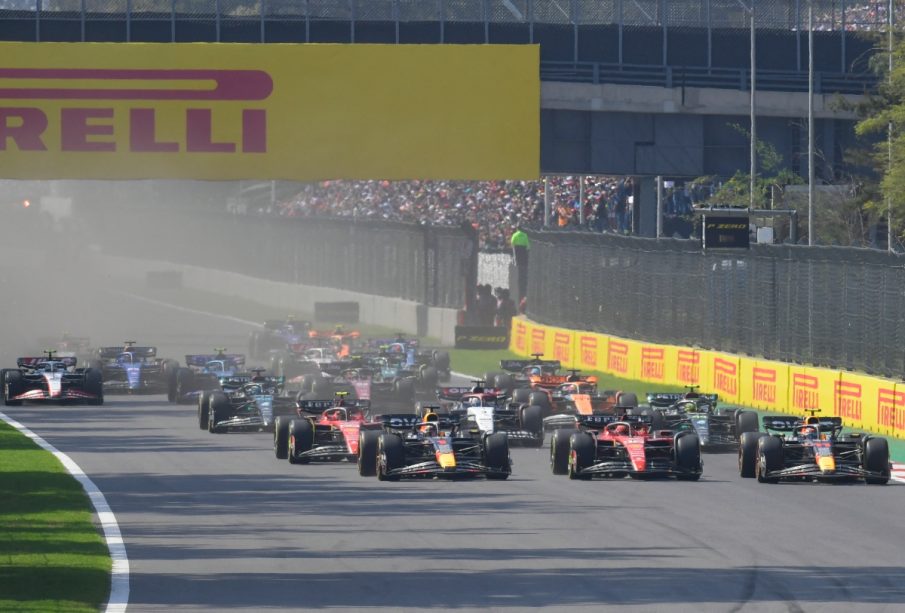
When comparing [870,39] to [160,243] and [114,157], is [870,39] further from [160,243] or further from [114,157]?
[160,243]

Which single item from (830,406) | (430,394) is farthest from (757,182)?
(830,406)

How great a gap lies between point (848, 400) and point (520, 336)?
18.5 m

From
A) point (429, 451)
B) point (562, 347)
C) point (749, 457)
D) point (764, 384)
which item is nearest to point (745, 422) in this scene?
point (749, 457)

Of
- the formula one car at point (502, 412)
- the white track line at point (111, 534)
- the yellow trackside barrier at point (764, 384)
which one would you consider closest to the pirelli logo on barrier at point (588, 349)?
the yellow trackside barrier at point (764, 384)

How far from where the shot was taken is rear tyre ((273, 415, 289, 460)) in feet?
81.0

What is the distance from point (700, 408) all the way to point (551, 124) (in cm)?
2053

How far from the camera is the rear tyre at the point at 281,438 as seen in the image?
24.7m

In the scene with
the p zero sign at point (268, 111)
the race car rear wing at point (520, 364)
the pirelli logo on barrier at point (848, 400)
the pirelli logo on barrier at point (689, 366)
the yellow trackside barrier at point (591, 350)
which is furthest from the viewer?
the yellow trackside barrier at point (591, 350)

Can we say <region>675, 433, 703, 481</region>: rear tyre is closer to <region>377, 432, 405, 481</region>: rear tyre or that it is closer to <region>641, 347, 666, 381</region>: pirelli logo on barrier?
<region>377, 432, 405, 481</region>: rear tyre

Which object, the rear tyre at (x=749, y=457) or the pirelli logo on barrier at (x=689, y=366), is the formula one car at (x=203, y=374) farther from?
the rear tyre at (x=749, y=457)

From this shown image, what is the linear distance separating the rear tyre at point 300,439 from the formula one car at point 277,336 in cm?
1512

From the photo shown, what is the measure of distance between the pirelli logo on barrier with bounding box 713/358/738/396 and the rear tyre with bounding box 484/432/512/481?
11.2m

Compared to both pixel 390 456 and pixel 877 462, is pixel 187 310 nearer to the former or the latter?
pixel 390 456

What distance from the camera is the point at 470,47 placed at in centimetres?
3806
